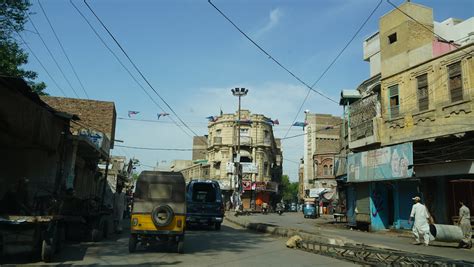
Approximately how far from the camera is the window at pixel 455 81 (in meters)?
19.2

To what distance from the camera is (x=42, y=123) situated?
12477 millimetres

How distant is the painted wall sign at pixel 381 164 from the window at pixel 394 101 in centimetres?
199

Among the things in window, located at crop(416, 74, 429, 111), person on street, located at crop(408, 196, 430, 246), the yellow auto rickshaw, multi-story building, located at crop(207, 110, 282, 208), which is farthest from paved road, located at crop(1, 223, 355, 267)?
multi-story building, located at crop(207, 110, 282, 208)

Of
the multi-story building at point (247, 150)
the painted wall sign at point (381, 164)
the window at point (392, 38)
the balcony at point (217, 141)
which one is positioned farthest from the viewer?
the balcony at point (217, 141)

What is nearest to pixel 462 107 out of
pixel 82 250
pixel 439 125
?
pixel 439 125

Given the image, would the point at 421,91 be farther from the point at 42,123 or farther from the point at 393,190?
the point at 42,123

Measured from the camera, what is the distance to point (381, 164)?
901 inches

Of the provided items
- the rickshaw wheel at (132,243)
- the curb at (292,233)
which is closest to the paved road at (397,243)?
the curb at (292,233)

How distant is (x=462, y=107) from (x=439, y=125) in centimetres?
143

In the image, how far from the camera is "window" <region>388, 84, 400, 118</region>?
901 inches

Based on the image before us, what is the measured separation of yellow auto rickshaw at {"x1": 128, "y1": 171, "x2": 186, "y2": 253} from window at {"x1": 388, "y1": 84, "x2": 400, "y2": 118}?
1391 centimetres

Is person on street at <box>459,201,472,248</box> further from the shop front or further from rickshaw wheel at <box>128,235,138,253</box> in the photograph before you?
rickshaw wheel at <box>128,235,138,253</box>

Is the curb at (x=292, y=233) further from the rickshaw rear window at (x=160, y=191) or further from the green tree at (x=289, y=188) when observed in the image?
the green tree at (x=289, y=188)

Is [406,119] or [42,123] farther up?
[406,119]
